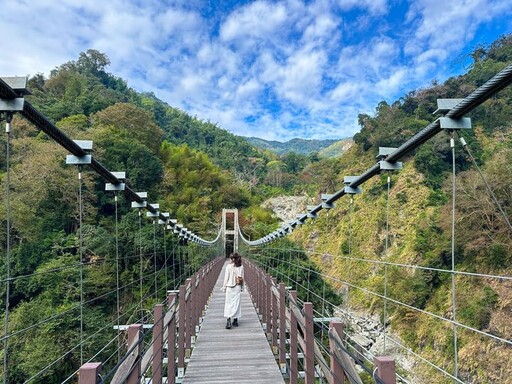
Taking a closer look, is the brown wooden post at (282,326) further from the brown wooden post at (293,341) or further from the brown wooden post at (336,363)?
the brown wooden post at (336,363)

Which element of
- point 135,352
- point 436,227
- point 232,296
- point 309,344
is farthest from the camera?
point 436,227

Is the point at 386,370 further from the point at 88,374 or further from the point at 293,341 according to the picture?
the point at 293,341

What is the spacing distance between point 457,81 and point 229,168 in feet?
96.1

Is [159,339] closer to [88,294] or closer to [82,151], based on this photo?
[82,151]

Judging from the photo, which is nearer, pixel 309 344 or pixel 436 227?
pixel 309 344

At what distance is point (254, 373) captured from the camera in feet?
9.68

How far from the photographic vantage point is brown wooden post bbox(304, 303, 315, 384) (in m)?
2.10

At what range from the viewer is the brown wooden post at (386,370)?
1075 mm

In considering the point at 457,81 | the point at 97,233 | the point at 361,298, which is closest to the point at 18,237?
the point at 97,233

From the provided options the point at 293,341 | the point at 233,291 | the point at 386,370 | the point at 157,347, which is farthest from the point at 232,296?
the point at 386,370

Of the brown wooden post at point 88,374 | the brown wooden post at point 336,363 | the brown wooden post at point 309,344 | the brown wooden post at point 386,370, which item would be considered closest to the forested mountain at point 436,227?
the brown wooden post at point 309,344

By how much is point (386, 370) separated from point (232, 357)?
2.52 metres

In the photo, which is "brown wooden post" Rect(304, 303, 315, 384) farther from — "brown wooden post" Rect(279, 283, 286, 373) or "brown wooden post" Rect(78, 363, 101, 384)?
"brown wooden post" Rect(78, 363, 101, 384)

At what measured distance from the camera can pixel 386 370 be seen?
3.53 feet
